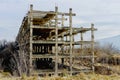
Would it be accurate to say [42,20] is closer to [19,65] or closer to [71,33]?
[71,33]

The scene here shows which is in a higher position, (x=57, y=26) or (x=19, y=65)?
(x=57, y=26)

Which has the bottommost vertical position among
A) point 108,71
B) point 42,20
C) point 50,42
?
point 108,71

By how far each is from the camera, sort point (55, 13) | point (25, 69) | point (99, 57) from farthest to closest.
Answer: point (99, 57)
point (25, 69)
point (55, 13)

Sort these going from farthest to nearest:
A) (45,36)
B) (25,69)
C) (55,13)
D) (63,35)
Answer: (45,36)
(63,35)
(25,69)
(55,13)

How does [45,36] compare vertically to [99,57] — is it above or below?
above

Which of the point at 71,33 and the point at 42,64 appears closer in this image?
the point at 71,33

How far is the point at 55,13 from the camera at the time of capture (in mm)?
37594

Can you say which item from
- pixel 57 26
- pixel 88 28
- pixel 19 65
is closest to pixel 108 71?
pixel 88 28

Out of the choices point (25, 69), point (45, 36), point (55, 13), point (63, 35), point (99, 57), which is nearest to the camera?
point (55, 13)

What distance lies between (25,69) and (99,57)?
19.4 metres

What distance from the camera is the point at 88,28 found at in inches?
1542

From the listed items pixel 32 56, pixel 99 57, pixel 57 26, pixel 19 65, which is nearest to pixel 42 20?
pixel 57 26

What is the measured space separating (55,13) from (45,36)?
38.7 feet

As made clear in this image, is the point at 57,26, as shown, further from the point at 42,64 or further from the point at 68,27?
the point at 42,64
